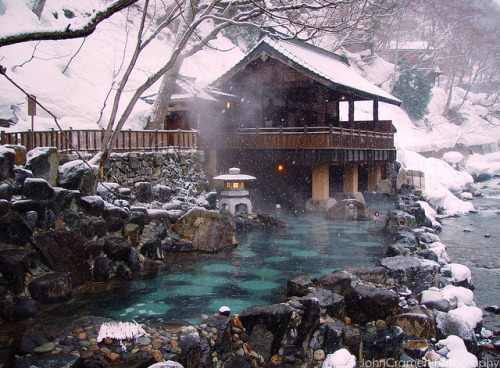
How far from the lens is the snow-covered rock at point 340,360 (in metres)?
7.04

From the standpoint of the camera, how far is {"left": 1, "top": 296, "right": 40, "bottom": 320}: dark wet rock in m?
8.02

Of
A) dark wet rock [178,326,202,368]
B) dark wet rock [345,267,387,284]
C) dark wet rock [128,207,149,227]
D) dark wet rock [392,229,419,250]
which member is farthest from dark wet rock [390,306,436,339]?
dark wet rock [128,207,149,227]

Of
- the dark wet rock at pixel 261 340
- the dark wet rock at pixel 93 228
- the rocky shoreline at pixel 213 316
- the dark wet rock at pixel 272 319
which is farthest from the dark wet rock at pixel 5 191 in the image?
the dark wet rock at pixel 261 340

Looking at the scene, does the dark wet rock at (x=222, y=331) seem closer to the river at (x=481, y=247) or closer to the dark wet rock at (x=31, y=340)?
the dark wet rock at (x=31, y=340)

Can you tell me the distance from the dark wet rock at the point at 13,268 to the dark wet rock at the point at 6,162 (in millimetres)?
2787

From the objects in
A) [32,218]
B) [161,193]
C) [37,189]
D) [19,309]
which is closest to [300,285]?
[19,309]

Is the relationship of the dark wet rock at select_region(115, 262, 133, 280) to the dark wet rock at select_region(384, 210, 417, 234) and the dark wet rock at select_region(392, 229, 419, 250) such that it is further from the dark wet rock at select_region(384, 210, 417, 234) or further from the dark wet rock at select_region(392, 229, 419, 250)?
the dark wet rock at select_region(384, 210, 417, 234)

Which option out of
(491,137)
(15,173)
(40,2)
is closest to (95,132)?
(15,173)

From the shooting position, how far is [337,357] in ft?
23.5

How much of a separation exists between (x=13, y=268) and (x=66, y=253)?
1.68m

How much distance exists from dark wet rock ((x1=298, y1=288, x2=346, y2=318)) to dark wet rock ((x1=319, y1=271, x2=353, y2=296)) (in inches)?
17.9

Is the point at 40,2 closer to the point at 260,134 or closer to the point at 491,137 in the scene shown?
the point at 260,134

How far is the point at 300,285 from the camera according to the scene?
9469 mm

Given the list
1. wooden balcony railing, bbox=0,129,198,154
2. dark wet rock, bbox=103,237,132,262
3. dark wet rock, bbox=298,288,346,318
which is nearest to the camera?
dark wet rock, bbox=298,288,346,318
